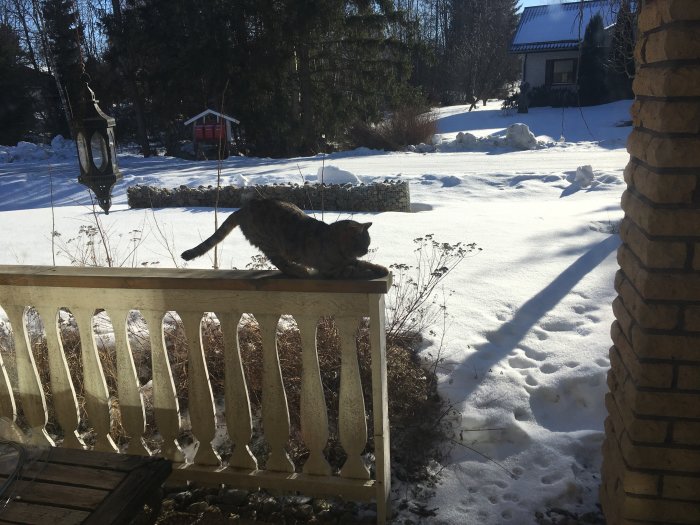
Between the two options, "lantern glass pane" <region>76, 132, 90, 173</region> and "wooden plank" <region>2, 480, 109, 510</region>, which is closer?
"wooden plank" <region>2, 480, 109, 510</region>

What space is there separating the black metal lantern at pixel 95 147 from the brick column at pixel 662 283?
2.81 m

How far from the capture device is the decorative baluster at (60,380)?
7.68ft

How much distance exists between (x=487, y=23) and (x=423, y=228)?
103ft

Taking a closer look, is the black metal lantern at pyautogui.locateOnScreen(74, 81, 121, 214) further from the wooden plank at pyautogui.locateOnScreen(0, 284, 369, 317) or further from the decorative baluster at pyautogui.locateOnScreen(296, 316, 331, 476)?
the decorative baluster at pyautogui.locateOnScreen(296, 316, 331, 476)

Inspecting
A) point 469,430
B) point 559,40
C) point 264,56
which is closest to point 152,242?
point 469,430

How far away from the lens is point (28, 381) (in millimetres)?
2477

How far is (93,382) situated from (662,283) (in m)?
2.22

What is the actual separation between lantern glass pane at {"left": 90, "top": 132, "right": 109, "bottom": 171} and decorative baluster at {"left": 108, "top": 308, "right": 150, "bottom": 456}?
141cm

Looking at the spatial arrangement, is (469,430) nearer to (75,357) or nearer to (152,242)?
(75,357)

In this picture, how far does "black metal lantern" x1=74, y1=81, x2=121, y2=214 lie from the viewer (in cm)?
322

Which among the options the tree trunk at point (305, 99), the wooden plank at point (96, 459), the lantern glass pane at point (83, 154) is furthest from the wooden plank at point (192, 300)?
the tree trunk at point (305, 99)

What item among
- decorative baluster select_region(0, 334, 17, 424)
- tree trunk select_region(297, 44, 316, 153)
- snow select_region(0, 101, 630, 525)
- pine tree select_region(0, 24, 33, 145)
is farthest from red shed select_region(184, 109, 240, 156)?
decorative baluster select_region(0, 334, 17, 424)

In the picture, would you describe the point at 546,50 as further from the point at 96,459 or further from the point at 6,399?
the point at 96,459

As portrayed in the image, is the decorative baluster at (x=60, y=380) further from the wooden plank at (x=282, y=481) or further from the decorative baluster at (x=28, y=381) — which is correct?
the wooden plank at (x=282, y=481)
